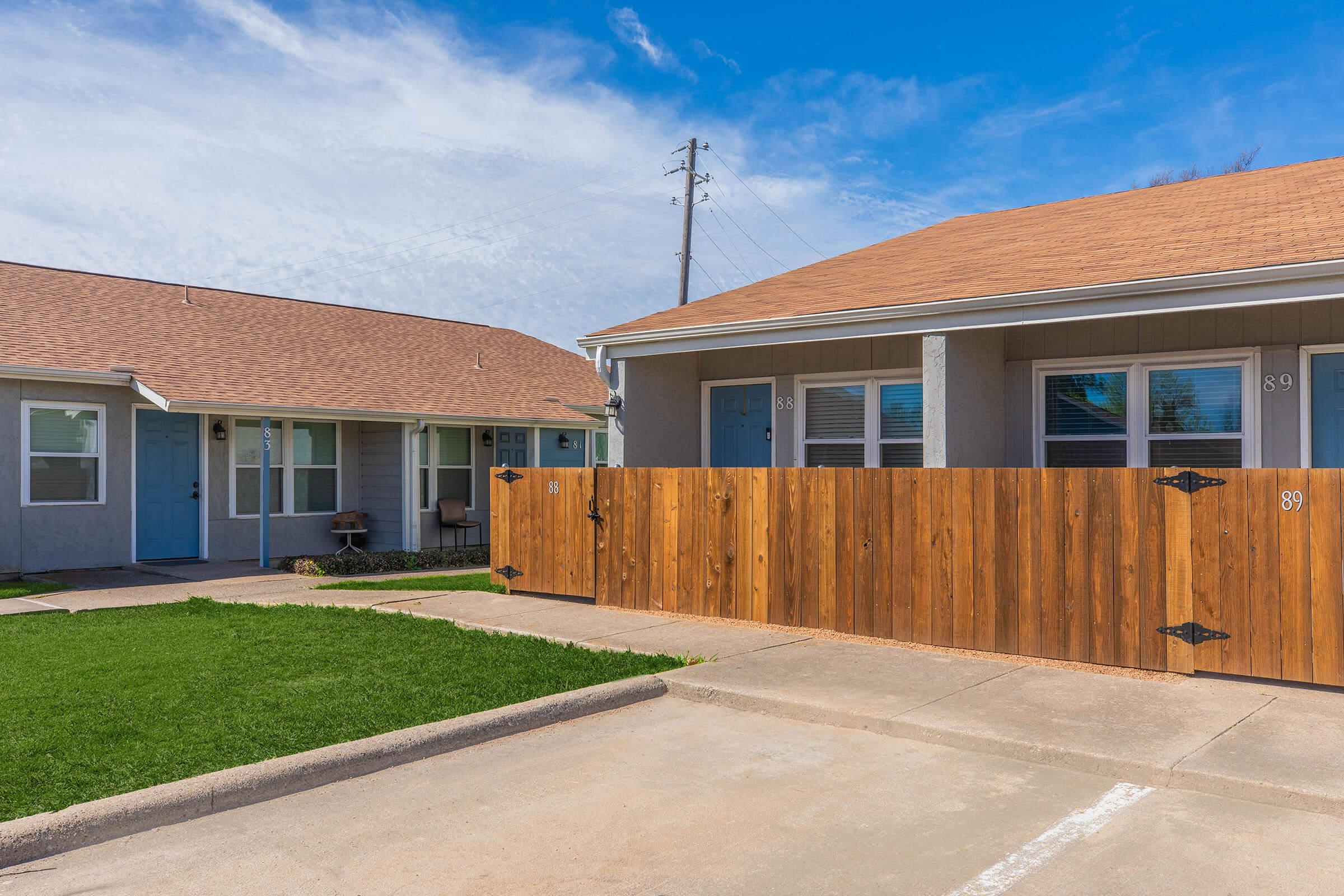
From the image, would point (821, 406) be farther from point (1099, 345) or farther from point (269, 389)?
point (269, 389)

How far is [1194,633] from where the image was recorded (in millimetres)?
7105

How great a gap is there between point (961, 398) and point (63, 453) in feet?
41.0

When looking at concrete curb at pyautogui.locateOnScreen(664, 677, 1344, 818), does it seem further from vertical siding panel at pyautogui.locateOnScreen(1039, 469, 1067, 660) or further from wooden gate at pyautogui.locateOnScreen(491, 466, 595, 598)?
wooden gate at pyautogui.locateOnScreen(491, 466, 595, 598)

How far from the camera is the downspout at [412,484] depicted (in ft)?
58.1

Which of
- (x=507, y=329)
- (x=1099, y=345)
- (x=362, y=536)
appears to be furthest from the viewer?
(x=507, y=329)

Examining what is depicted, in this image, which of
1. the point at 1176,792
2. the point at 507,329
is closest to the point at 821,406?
the point at 1176,792

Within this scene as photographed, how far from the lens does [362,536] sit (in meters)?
18.4

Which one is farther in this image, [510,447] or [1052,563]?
[510,447]

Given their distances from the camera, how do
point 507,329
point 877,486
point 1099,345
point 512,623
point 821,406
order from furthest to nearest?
point 507,329
point 821,406
point 1099,345
point 512,623
point 877,486

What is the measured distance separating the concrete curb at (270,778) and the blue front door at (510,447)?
1349cm

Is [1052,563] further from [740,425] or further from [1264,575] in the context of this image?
[740,425]

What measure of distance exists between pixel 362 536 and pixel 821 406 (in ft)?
32.4

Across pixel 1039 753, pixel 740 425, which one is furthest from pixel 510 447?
pixel 1039 753

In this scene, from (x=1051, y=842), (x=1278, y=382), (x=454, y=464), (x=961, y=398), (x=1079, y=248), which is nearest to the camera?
(x=1051, y=842)
